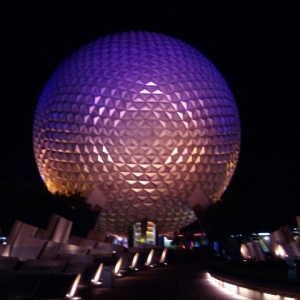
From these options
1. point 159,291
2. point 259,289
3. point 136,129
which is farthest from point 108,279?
point 136,129

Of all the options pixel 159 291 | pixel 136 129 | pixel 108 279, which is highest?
pixel 136 129

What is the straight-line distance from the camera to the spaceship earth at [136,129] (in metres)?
37.9

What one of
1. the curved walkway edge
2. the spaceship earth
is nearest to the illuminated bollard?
the curved walkway edge

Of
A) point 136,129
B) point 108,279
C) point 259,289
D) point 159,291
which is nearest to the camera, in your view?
point 259,289

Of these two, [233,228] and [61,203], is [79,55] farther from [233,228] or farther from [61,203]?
[233,228]

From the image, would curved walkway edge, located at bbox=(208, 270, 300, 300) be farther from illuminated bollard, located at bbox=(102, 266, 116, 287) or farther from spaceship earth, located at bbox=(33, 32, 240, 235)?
spaceship earth, located at bbox=(33, 32, 240, 235)

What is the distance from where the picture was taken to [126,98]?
38.0 metres

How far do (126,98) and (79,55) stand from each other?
6004 millimetres

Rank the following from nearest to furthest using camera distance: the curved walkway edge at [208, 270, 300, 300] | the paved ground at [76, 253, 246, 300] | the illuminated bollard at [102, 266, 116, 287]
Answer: the curved walkway edge at [208, 270, 300, 300] < the paved ground at [76, 253, 246, 300] < the illuminated bollard at [102, 266, 116, 287]

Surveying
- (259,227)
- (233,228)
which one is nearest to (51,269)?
(233,228)

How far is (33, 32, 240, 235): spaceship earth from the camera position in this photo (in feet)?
124

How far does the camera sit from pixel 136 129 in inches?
1489

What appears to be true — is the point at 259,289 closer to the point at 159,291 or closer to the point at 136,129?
the point at 159,291

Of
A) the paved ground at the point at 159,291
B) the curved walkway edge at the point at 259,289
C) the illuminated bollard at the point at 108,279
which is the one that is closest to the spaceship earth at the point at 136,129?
the paved ground at the point at 159,291
